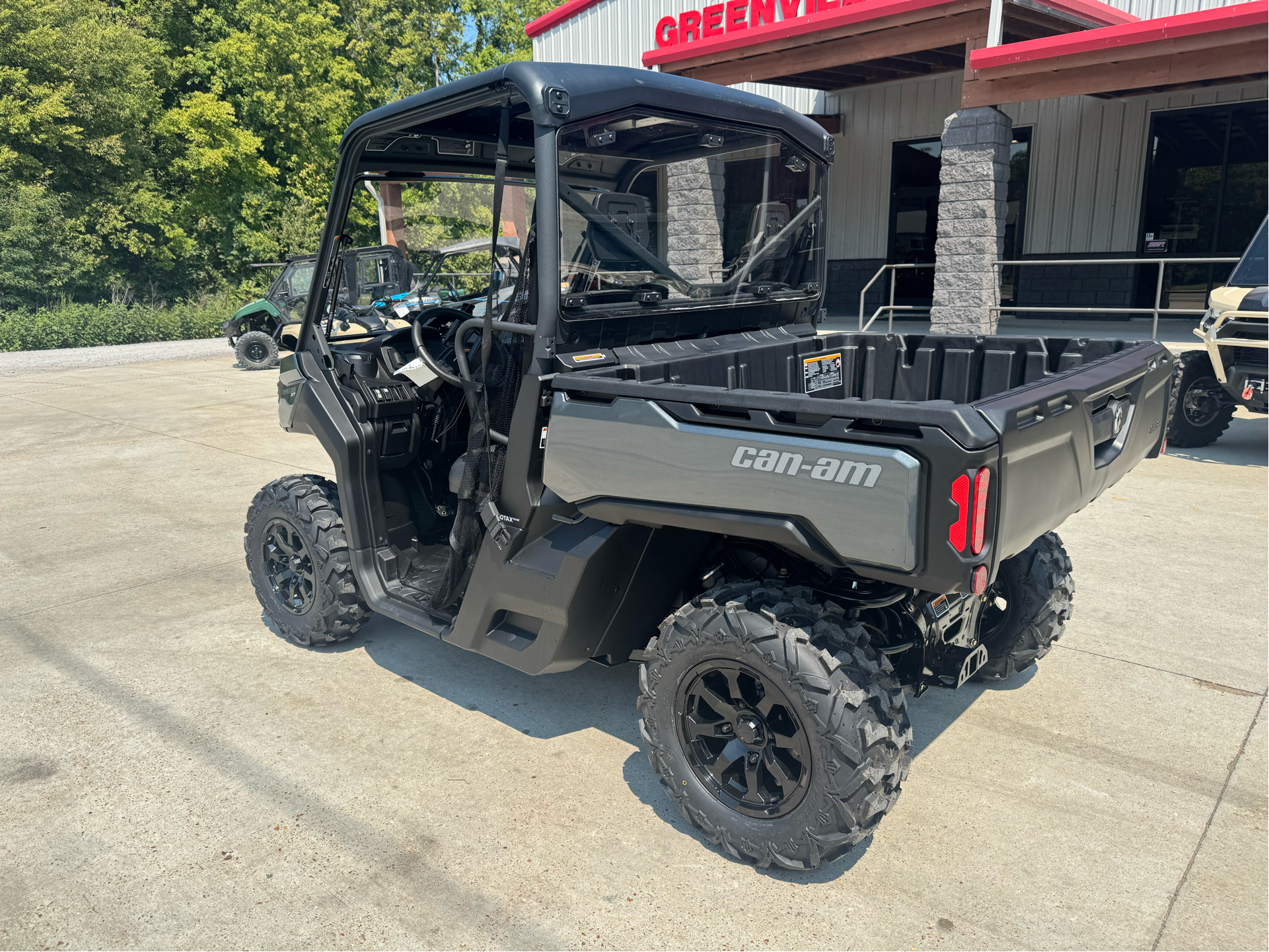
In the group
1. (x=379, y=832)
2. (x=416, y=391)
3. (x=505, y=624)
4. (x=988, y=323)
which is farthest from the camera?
(x=988, y=323)

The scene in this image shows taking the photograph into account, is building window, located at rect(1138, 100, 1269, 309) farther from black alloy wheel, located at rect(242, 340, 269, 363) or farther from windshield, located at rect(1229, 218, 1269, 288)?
black alloy wheel, located at rect(242, 340, 269, 363)

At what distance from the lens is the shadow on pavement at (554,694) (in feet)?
11.6

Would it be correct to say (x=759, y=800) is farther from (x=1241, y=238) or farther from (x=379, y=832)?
(x=1241, y=238)

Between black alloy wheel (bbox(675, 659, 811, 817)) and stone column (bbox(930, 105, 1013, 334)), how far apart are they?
A: 10109 millimetres

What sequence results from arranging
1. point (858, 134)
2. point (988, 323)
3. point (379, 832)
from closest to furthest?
point (379, 832) < point (988, 323) < point (858, 134)

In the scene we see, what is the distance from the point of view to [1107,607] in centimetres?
475

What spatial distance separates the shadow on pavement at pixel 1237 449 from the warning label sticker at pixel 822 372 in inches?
209

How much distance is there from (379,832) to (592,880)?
742 mm

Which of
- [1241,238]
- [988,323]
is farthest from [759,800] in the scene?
[1241,238]

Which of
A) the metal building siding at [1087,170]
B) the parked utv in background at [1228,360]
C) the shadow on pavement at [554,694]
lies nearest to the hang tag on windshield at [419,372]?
the shadow on pavement at [554,694]

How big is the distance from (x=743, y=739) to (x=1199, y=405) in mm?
7175

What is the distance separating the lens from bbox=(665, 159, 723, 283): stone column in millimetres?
3250

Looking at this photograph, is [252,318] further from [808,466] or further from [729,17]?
[808,466]

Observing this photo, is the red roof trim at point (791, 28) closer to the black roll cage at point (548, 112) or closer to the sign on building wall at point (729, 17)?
the sign on building wall at point (729, 17)
